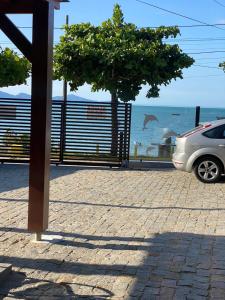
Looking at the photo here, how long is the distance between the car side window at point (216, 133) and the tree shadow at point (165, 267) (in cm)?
604

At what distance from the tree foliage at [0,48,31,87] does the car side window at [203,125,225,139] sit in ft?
21.6

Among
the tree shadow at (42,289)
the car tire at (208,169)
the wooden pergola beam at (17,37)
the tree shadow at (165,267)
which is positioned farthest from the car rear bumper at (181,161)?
the tree shadow at (42,289)

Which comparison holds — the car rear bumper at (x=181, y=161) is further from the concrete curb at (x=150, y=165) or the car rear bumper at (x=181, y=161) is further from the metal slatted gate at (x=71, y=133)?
the metal slatted gate at (x=71, y=133)

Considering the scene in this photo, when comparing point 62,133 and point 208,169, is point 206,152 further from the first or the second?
point 62,133

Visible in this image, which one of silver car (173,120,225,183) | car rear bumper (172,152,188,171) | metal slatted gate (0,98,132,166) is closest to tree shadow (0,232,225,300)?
silver car (173,120,225,183)

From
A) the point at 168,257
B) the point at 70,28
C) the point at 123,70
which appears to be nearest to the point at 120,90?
the point at 123,70

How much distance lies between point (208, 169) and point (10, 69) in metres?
7.16

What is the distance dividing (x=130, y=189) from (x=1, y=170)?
469 centimetres

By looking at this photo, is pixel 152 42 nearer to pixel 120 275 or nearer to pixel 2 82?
pixel 2 82

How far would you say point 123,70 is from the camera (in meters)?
18.4

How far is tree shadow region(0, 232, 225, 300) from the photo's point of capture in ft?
17.0

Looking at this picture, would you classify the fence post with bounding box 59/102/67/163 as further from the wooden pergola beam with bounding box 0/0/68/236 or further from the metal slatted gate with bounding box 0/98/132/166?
the wooden pergola beam with bounding box 0/0/68/236

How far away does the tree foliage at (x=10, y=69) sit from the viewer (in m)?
16.3

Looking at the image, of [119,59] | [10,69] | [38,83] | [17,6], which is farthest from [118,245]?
[119,59]
